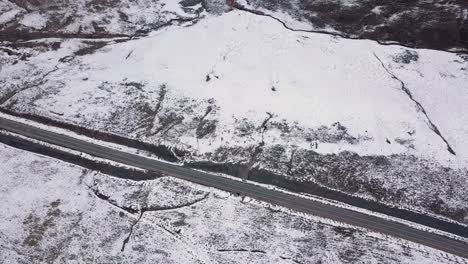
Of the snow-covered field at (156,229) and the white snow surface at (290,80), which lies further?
the white snow surface at (290,80)

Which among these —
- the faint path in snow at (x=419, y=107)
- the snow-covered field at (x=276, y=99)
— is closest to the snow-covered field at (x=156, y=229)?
the snow-covered field at (x=276, y=99)

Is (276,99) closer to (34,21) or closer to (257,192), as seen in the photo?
(257,192)

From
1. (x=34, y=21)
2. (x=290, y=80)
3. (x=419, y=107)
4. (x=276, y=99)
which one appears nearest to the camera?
(x=419, y=107)

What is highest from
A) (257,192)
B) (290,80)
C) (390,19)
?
(390,19)

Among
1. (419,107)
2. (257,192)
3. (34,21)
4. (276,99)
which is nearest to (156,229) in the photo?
(257,192)

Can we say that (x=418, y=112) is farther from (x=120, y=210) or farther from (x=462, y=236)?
(x=120, y=210)

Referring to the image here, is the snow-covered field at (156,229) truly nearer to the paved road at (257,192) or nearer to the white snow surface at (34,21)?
the paved road at (257,192)

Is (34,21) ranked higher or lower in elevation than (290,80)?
lower
